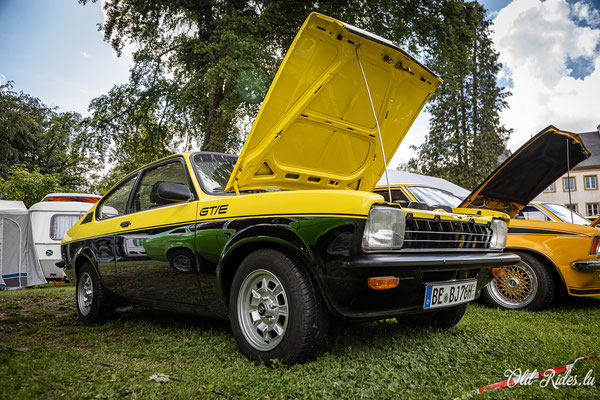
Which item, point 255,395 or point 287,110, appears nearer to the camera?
point 255,395

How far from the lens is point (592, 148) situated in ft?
144

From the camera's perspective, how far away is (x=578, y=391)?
235 centimetres

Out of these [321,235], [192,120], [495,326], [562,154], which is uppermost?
[192,120]

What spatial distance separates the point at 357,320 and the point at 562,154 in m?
4.14

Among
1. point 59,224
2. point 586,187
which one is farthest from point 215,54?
point 586,187

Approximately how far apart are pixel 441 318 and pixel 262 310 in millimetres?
1771

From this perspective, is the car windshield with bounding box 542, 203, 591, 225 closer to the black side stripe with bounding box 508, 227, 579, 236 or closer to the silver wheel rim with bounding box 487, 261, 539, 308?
the black side stripe with bounding box 508, 227, 579, 236

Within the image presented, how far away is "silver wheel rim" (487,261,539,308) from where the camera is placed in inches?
203

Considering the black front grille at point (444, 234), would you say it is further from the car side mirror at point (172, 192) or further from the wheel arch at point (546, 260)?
the wheel arch at point (546, 260)

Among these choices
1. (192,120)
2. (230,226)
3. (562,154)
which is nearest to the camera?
(230,226)

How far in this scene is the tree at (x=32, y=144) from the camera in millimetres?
28891

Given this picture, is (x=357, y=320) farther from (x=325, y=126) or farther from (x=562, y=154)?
(x=562, y=154)

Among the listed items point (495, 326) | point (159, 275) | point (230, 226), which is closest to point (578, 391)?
point (495, 326)

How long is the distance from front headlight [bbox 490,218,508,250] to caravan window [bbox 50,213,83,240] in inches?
426
